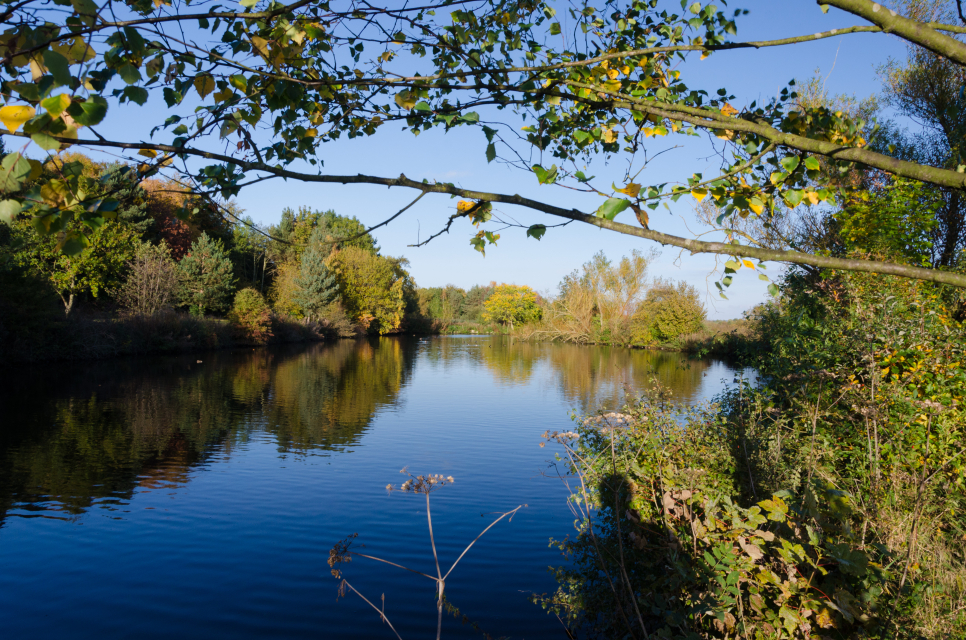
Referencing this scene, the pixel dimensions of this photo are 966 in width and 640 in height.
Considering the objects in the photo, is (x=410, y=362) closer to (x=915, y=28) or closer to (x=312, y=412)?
(x=312, y=412)

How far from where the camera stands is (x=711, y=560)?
1980 mm

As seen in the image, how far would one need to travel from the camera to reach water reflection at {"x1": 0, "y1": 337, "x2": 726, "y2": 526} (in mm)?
8023

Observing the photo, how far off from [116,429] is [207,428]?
165 cm

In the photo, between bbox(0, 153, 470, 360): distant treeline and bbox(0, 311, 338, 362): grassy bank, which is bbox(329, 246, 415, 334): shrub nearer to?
bbox(0, 153, 470, 360): distant treeline

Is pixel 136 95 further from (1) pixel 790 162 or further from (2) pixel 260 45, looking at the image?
(1) pixel 790 162

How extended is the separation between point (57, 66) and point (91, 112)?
0.12 metres

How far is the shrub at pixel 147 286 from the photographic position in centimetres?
2617

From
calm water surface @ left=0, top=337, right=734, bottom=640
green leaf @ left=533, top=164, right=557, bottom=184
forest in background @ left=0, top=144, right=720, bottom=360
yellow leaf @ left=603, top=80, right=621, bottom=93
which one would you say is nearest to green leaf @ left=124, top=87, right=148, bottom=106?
green leaf @ left=533, top=164, right=557, bottom=184

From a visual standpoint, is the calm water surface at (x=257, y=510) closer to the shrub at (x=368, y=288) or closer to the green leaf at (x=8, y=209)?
the green leaf at (x=8, y=209)

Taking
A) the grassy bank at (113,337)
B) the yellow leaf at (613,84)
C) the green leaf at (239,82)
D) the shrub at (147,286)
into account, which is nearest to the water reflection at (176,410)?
the grassy bank at (113,337)

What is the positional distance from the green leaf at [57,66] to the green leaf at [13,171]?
20 centimetres

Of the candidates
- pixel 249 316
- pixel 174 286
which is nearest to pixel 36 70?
pixel 174 286

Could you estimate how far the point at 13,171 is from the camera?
1.21 metres

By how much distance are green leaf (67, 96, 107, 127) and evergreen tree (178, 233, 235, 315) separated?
1305 inches
